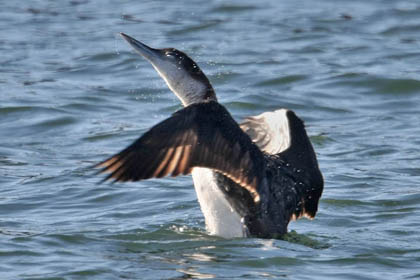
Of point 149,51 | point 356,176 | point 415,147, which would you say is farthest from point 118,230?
point 415,147

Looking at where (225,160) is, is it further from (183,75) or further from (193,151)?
(183,75)

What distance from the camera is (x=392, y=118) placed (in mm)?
11539

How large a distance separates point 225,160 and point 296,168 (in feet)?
3.36

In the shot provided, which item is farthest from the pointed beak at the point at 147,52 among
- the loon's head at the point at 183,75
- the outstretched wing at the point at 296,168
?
the outstretched wing at the point at 296,168

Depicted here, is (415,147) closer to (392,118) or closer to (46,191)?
(392,118)

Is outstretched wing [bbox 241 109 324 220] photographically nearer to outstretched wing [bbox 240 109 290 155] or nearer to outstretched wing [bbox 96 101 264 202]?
outstretched wing [bbox 240 109 290 155]

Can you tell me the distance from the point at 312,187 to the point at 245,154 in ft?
3.26

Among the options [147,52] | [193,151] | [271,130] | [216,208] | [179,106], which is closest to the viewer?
[193,151]

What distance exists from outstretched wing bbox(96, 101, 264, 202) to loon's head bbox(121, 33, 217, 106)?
0.62 meters

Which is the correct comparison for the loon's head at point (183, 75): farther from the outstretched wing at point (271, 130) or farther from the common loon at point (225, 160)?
the outstretched wing at point (271, 130)

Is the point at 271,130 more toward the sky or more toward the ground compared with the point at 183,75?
more toward the ground

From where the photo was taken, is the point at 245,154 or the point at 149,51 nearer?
the point at 245,154

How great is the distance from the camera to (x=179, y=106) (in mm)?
11922

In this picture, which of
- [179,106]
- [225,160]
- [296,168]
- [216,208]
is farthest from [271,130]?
[179,106]
